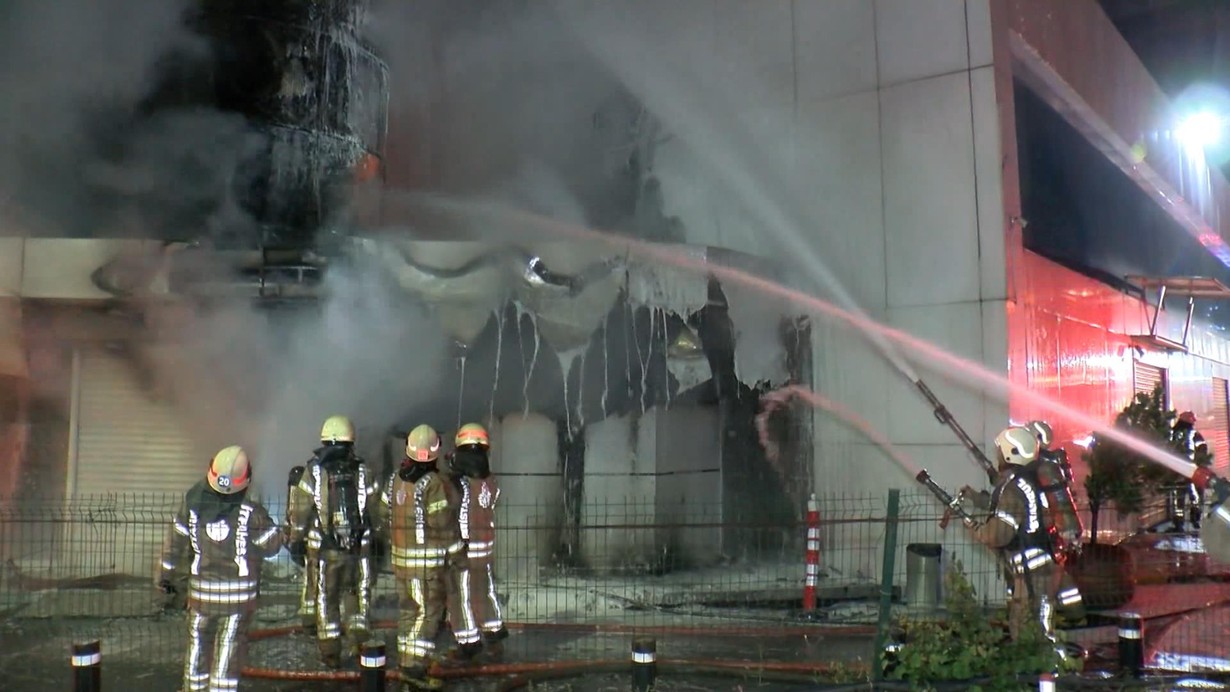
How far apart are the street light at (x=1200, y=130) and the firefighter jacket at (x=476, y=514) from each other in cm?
1803

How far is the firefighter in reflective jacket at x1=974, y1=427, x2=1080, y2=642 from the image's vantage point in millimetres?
5484

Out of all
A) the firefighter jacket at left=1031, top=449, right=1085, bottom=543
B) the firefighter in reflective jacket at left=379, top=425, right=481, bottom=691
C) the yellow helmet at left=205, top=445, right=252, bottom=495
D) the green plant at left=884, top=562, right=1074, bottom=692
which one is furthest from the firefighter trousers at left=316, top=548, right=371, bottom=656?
the firefighter jacket at left=1031, top=449, right=1085, bottom=543

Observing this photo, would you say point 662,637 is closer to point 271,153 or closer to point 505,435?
point 505,435

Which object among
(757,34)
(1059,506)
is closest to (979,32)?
(757,34)

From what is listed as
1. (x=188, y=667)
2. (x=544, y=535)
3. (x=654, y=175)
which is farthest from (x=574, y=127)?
(x=188, y=667)

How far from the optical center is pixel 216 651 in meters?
4.62

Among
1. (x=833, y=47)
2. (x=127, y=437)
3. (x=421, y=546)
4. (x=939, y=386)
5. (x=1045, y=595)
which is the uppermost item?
(x=833, y=47)

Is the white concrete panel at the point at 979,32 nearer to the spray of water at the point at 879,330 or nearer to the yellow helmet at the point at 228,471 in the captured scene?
the spray of water at the point at 879,330

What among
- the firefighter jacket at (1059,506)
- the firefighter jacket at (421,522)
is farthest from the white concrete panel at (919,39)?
the firefighter jacket at (421,522)

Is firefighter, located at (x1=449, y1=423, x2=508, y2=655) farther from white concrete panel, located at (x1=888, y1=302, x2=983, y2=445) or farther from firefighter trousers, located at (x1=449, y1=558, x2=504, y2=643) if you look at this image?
white concrete panel, located at (x1=888, y1=302, x2=983, y2=445)

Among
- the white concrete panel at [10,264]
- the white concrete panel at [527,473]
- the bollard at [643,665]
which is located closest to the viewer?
the bollard at [643,665]

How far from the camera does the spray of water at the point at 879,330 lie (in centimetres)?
855

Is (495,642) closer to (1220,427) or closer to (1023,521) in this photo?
(1023,521)

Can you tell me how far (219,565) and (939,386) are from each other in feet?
22.0
